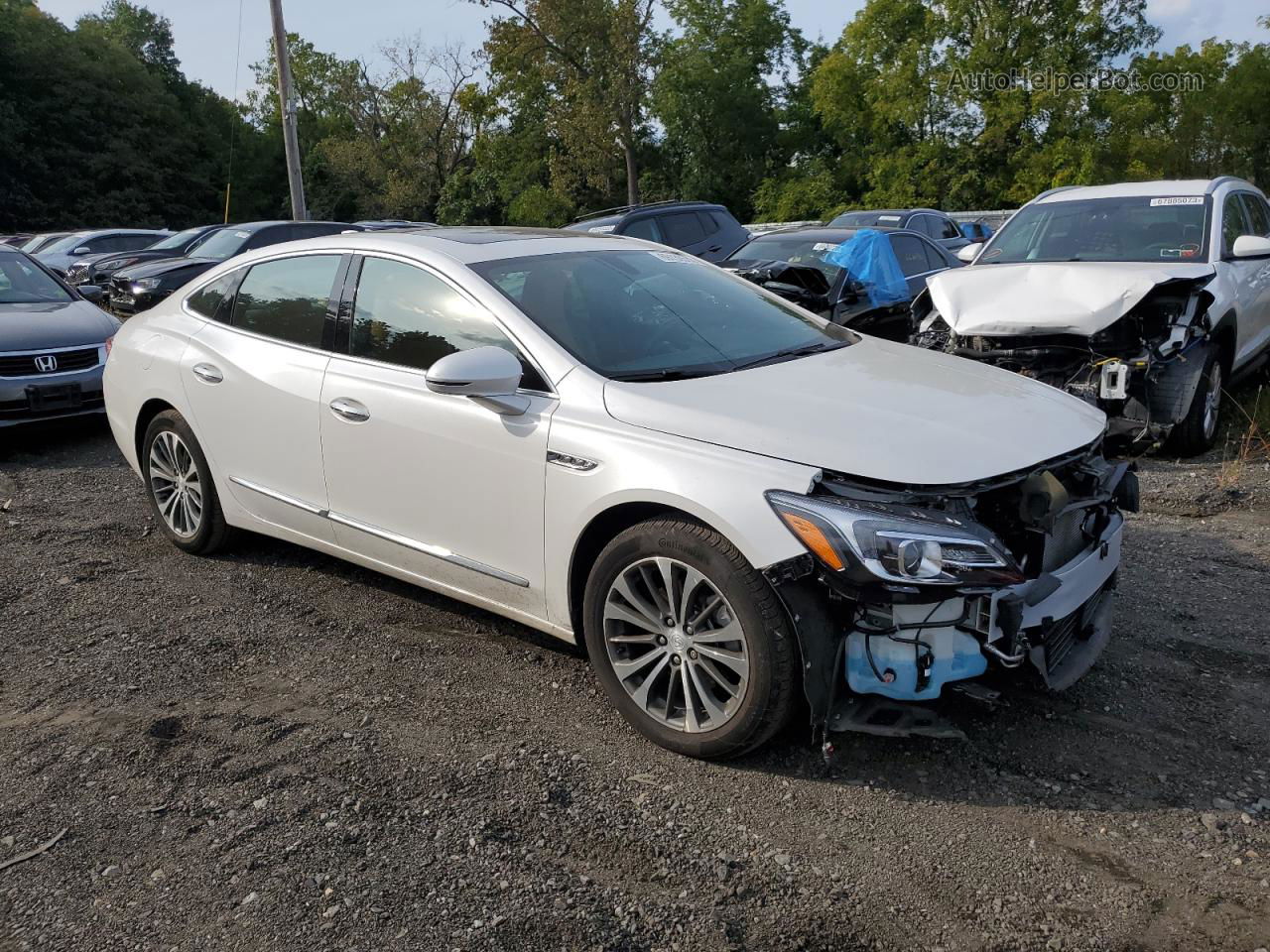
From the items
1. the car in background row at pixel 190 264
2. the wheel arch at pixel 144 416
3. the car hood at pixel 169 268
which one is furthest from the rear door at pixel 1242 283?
the car hood at pixel 169 268

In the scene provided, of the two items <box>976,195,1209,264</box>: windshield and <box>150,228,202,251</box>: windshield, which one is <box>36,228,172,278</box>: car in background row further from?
<box>976,195,1209,264</box>: windshield

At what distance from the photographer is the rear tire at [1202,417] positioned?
21.9ft

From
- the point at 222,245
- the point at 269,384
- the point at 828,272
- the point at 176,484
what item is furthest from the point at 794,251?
the point at 222,245

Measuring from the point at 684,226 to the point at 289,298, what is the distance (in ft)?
32.5

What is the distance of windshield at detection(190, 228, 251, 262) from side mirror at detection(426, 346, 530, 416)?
12.4m

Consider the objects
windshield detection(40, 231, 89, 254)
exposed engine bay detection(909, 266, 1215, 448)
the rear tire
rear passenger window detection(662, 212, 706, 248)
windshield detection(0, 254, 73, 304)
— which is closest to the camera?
exposed engine bay detection(909, 266, 1215, 448)

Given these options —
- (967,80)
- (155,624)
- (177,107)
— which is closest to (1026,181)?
(967,80)

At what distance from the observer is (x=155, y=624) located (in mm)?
4488

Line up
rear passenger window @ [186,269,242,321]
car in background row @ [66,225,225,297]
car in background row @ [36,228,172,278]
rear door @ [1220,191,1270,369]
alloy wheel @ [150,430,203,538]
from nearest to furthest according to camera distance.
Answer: rear passenger window @ [186,269,242,321] < alloy wheel @ [150,430,203,538] < rear door @ [1220,191,1270,369] < car in background row @ [66,225,225,297] < car in background row @ [36,228,172,278]

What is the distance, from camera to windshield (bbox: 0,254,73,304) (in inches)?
342

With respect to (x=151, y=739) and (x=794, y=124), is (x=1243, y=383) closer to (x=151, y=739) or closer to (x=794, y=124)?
(x=151, y=739)

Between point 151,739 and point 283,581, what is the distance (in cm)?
151

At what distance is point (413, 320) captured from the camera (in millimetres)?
4016

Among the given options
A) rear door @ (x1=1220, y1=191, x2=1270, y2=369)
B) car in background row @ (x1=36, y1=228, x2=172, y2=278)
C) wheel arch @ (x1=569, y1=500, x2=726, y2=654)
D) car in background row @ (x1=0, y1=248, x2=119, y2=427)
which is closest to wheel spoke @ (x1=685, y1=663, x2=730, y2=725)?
wheel arch @ (x1=569, y1=500, x2=726, y2=654)
